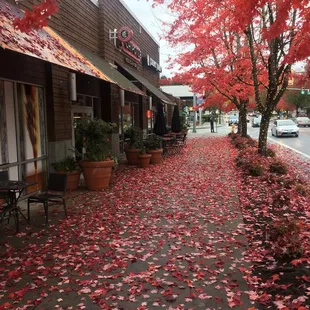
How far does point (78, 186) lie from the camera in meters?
9.84

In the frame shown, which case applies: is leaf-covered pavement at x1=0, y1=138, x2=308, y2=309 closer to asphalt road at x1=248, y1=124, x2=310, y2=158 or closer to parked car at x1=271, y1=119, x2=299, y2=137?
asphalt road at x1=248, y1=124, x2=310, y2=158

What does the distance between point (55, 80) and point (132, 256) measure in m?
6.14

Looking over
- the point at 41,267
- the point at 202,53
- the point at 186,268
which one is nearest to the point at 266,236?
the point at 186,268

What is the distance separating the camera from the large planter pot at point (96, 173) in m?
9.12

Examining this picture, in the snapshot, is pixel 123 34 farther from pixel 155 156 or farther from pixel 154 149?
pixel 155 156

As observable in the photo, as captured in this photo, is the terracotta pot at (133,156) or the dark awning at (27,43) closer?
the dark awning at (27,43)

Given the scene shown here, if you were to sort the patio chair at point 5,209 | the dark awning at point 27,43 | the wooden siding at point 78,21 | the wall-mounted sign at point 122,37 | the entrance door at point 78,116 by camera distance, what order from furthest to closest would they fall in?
the wall-mounted sign at point 122,37 < the entrance door at point 78,116 < the wooden siding at point 78,21 < the patio chair at point 5,209 < the dark awning at point 27,43

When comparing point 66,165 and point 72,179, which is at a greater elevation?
point 66,165

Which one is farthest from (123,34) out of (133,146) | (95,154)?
(95,154)

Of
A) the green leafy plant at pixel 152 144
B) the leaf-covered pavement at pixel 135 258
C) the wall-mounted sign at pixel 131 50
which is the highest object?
the wall-mounted sign at pixel 131 50

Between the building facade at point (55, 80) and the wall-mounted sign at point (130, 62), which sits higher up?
the wall-mounted sign at point (130, 62)

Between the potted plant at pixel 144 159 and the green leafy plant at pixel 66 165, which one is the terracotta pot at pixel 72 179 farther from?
the potted plant at pixel 144 159

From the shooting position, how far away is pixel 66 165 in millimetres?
9383

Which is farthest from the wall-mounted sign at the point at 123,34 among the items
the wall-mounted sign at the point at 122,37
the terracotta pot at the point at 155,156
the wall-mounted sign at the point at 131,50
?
the terracotta pot at the point at 155,156
